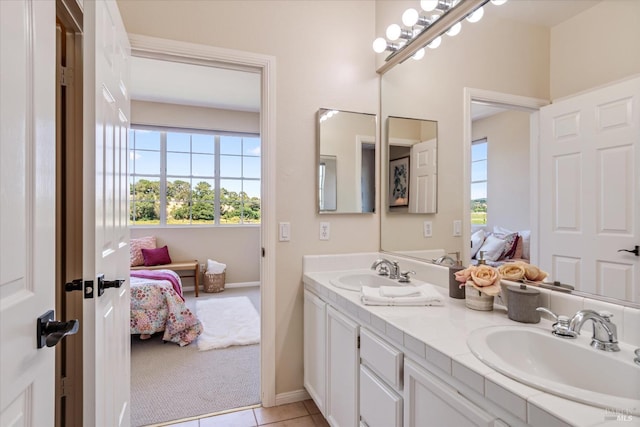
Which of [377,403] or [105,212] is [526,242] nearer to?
[377,403]

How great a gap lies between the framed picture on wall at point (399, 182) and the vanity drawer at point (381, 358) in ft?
3.45

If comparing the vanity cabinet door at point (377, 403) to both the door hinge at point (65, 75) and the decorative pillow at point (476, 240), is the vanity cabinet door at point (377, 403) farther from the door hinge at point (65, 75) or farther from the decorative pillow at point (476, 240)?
the door hinge at point (65, 75)

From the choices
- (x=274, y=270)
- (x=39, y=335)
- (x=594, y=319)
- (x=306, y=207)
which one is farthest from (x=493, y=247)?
(x=39, y=335)

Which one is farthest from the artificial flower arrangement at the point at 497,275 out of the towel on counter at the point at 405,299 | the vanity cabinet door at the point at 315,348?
the vanity cabinet door at the point at 315,348

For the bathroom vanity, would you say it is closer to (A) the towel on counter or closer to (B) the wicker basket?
(A) the towel on counter

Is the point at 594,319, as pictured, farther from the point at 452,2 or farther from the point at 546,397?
the point at 452,2

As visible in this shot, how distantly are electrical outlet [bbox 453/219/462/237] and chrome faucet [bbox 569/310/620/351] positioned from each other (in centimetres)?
79

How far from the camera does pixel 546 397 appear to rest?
2.28ft

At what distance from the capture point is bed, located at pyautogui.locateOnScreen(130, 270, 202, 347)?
288 centimetres

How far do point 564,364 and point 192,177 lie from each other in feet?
16.8

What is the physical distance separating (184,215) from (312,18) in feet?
12.7

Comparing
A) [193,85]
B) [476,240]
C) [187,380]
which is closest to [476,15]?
[476,240]

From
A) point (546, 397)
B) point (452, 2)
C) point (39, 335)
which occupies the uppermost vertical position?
point (452, 2)

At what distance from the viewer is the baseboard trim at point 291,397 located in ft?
6.78
